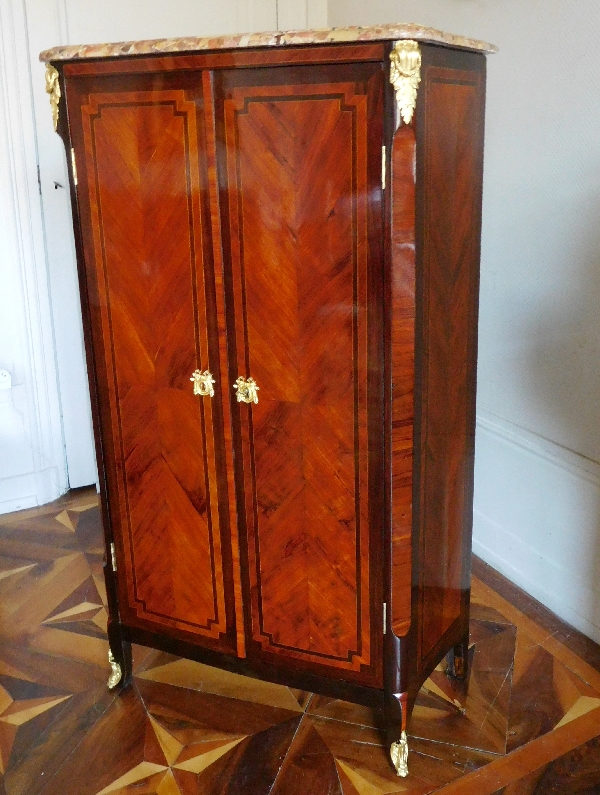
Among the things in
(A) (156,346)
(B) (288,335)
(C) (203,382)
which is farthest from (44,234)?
(B) (288,335)

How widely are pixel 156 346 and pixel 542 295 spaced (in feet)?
3.63

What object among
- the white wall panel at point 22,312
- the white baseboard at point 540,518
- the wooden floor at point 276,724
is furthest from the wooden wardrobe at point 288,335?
the white wall panel at point 22,312

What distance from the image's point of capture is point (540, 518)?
2246 millimetres

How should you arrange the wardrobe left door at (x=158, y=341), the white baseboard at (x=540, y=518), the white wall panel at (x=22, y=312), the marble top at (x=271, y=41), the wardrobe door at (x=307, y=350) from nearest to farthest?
the marble top at (x=271, y=41), the wardrobe door at (x=307, y=350), the wardrobe left door at (x=158, y=341), the white baseboard at (x=540, y=518), the white wall panel at (x=22, y=312)

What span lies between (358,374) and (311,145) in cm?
43

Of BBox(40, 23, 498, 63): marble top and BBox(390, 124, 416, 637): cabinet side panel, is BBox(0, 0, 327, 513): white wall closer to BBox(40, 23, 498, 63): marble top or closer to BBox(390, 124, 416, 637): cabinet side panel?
BBox(40, 23, 498, 63): marble top

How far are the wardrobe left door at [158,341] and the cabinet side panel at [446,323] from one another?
0.42 meters

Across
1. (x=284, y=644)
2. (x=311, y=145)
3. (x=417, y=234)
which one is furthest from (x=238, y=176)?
(x=284, y=644)

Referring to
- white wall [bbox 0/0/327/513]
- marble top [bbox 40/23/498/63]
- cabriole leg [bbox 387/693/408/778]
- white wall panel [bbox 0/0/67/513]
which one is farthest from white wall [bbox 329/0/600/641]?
white wall panel [bbox 0/0/67/513]

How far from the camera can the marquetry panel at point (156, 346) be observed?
153 centimetres

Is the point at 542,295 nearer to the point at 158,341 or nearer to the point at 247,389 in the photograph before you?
the point at 247,389

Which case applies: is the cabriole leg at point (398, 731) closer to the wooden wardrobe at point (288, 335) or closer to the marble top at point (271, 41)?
the wooden wardrobe at point (288, 335)

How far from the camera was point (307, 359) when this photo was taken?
152 centimetres

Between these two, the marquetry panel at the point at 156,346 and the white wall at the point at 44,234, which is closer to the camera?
the marquetry panel at the point at 156,346
